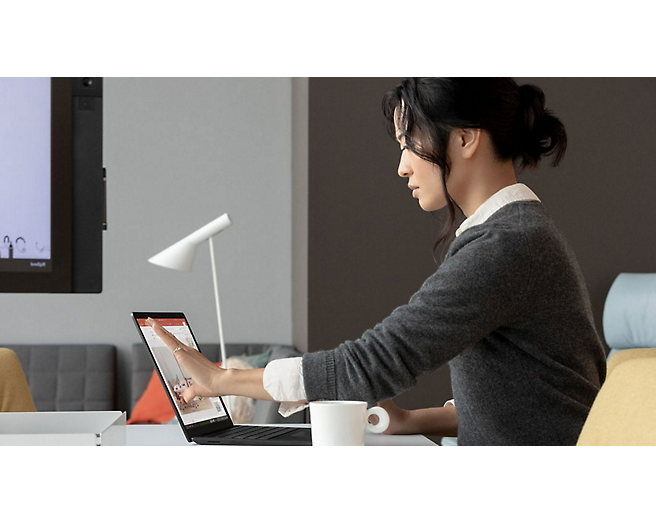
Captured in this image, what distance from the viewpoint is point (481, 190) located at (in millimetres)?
1327

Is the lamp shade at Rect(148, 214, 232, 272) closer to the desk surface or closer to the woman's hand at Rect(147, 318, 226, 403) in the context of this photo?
the desk surface

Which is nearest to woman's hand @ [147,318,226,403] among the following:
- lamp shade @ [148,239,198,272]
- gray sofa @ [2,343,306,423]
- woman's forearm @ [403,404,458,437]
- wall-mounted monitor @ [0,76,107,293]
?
wall-mounted monitor @ [0,76,107,293]

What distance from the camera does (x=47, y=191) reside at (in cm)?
87

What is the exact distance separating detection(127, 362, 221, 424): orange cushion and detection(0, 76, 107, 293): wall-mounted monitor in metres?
3.37

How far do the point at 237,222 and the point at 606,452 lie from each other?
4509mm

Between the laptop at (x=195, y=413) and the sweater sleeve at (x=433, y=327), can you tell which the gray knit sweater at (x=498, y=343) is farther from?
the laptop at (x=195, y=413)

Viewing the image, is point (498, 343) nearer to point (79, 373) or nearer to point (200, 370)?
point (200, 370)

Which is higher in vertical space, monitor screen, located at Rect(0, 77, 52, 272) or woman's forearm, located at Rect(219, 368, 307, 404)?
monitor screen, located at Rect(0, 77, 52, 272)

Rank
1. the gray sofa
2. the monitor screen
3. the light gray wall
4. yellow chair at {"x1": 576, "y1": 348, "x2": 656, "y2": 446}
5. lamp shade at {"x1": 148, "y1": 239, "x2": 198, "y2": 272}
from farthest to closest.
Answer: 1. the light gray wall
2. the gray sofa
3. lamp shade at {"x1": 148, "y1": 239, "x2": 198, "y2": 272}
4. the monitor screen
5. yellow chair at {"x1": 576, "y1": 348, "x2": 656, "y2": 446}

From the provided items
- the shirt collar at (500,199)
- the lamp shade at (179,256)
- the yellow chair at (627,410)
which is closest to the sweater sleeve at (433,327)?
the shirt collar at (500,199)

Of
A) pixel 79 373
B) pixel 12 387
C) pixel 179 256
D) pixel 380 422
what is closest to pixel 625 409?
pixel 380 422

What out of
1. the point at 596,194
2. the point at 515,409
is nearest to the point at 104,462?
the point at 515,409

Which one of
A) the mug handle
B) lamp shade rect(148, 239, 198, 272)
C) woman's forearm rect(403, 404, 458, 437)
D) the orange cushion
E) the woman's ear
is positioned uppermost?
the woman's ear

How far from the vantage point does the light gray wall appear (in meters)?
4.82
